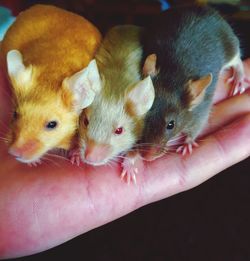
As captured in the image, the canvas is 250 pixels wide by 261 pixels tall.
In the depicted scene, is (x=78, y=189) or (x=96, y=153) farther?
(x=78, y=189)

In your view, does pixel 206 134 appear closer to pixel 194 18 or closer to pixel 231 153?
pixel 231 153

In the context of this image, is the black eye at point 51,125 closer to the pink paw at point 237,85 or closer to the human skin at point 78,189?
the human skin at point 78,189

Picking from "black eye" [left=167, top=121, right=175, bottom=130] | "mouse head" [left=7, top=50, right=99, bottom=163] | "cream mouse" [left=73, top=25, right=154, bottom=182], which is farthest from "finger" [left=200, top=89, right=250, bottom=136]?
"mouse head" [left=7, top=50, right=99, bottom=163]

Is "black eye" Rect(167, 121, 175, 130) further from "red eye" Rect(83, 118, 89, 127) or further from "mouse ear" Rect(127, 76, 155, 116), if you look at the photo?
"red eye" Rect(83, 118, 89, 127)

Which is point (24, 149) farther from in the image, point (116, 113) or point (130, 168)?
point (130, 168)

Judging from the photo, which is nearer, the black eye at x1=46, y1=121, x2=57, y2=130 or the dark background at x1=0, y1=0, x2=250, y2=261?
the black eye at x1=46, y1=121, x2=57, y2=130

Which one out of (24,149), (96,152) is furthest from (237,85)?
(24,149)

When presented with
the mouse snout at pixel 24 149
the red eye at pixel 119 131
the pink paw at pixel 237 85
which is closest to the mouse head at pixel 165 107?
the red eye at pixel 119 131

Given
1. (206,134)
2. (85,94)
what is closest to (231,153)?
(206,134)
